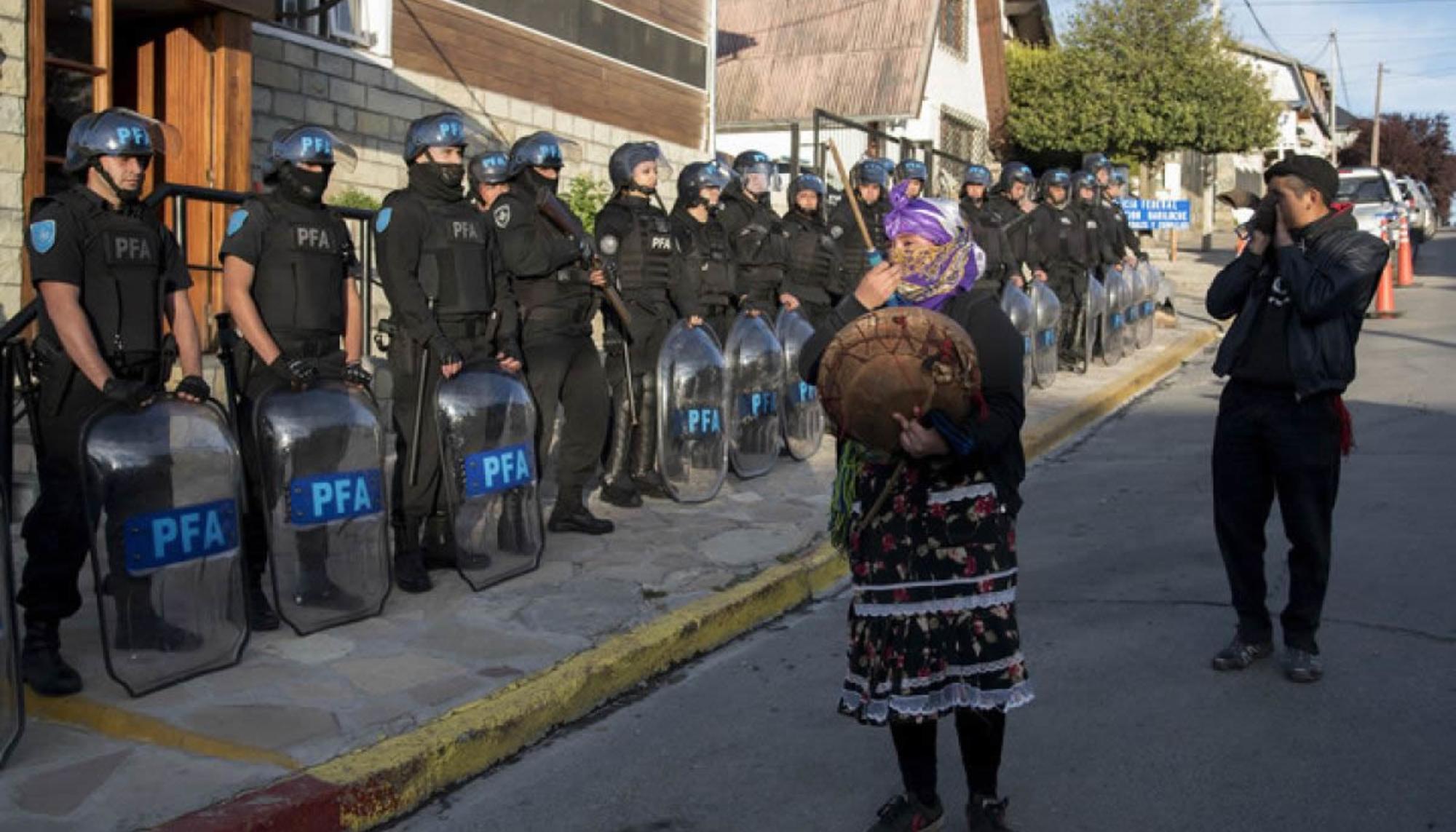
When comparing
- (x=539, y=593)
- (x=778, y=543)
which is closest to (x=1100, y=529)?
(x=778, y=543)

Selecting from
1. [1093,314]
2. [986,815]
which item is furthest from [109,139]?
[1093,314]

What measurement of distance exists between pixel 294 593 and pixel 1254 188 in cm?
5135

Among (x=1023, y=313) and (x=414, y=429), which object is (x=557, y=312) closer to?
(x=414, y=429)

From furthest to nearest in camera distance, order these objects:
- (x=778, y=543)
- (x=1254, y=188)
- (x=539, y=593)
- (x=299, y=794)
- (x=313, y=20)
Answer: (x=1254, y=188), (x=313, y=20), (x=778, y=543), (x=539, y=593), (x=299, y=794)

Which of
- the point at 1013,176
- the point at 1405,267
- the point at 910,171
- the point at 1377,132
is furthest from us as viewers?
the point at 1377,132

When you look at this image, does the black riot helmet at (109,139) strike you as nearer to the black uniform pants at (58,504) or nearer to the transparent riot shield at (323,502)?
the black uniform pants at (58,504)

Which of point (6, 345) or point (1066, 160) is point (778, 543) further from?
point (1066, 160)

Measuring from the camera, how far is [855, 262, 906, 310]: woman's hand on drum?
3658 mm

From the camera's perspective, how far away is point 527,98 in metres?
13.8

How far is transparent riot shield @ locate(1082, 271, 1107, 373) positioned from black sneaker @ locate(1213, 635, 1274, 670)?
9.19 meters

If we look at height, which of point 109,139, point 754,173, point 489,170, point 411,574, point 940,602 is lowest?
point 411,574

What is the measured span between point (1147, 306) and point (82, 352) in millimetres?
13486

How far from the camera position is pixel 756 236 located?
30.6ft

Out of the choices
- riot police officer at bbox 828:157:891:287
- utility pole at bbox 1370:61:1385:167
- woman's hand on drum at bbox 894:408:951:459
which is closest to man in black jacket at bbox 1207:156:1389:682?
woman's hand on drum at bbox 894:408:951:459
